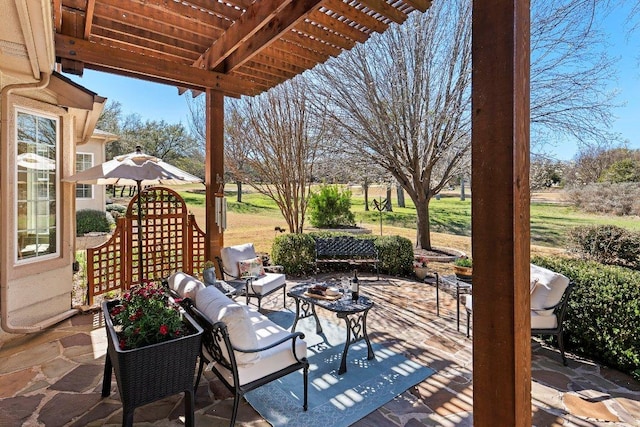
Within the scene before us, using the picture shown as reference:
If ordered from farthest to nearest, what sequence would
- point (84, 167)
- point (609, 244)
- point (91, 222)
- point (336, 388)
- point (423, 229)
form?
point (84, 167), point (91, 222), point (423, 229), point (609, 244), point (336, 388)

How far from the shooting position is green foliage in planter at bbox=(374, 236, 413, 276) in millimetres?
6547

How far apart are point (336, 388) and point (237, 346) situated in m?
1.11

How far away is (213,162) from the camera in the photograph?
5.16m

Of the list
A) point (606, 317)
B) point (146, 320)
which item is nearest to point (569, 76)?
point (606, 317)

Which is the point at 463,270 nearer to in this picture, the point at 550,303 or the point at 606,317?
the point at 550,303

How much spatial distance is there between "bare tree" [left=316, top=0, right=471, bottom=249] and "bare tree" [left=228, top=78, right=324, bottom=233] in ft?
1.97

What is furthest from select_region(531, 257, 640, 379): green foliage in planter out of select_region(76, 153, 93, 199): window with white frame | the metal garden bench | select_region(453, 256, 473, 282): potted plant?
select_region(76, 153, 93, 199): window with white frame

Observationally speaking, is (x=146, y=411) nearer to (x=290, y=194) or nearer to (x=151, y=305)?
(x=151, y=305)

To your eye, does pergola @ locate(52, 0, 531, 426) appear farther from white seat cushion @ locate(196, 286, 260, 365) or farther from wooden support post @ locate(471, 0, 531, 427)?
white seat cushion @ locate(196, 286, 260, 365)

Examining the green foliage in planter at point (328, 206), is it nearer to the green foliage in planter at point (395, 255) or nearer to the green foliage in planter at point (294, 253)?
the green foliage in planter at point (294, 253)

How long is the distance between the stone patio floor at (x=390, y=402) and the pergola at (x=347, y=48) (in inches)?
57.3

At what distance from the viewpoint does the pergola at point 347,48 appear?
1315 millimetres

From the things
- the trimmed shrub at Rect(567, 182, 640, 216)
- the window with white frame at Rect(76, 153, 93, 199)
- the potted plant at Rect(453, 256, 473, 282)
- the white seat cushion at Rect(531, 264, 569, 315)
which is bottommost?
the potted plant at Rect(453, 256, 473, 282)

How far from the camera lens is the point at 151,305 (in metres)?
2.35
